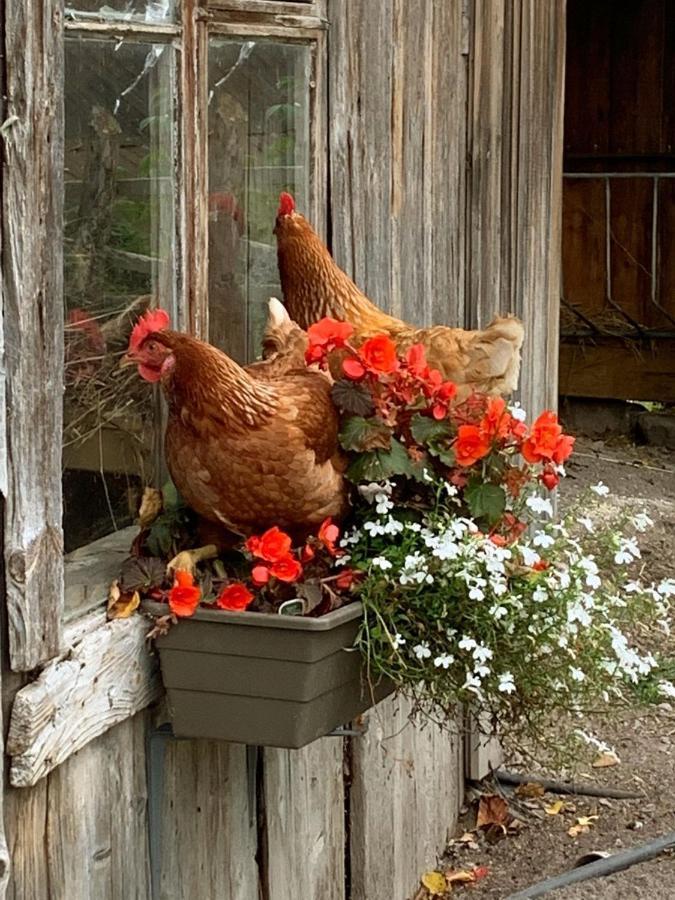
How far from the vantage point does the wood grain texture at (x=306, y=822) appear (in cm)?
355

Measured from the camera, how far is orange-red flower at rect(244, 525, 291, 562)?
2.79 meters

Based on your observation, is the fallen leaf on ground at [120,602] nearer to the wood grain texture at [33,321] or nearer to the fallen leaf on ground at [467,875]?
the wood grain texture at [33,321]

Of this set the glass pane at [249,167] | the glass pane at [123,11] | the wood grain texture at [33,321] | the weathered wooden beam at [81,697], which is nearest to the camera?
the wood grain texture at [33,321]

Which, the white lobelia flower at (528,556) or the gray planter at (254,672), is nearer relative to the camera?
the gray planter at (254,672)

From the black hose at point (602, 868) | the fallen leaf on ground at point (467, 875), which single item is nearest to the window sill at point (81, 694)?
the black hose at point (602, 868)

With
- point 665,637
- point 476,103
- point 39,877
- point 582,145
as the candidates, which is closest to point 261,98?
point 476,103

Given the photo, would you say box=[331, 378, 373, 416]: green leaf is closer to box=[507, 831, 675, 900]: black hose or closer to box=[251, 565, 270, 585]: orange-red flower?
box=[251, 565, 270, 585]: orange-red flower

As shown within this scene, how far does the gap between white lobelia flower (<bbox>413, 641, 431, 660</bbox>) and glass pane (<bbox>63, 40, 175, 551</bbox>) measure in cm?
63

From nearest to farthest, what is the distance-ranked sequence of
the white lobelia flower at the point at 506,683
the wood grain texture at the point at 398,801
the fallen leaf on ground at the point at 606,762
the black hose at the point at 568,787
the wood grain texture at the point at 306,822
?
1. the white lobelia flower at the point at 506,683
2. the wood grain texture at the point at 306,822
3. the wood grain texture at the point at 398,801
4. the black hose at the point at 568,787
5. the fallen leaf on ground at the point at 606,762

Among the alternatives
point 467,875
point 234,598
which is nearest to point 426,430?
point 234,598

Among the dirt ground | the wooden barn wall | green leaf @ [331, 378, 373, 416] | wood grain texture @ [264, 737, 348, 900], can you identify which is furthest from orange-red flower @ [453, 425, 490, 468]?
the dirt ground

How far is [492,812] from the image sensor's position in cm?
483

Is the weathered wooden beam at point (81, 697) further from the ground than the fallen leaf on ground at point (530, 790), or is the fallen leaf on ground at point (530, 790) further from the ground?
the weathered wooden beam at point (81, 697)

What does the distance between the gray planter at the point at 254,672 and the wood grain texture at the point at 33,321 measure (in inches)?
12.9
